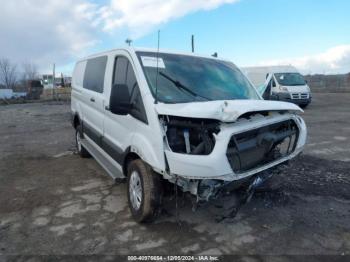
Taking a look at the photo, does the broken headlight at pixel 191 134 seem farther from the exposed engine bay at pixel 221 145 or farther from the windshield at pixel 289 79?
the windshield at pixel 289 79

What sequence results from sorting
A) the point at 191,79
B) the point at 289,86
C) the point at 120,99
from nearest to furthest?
the point at 120,99 < the point at 191,79 < the point at 289,86

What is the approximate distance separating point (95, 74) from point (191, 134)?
9.80 feet

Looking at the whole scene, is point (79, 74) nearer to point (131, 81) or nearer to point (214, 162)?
point (131, 81)

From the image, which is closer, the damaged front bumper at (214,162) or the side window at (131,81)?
the damaged front bumper at (214,162)

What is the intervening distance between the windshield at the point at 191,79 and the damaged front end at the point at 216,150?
0.57 meters

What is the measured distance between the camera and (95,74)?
588cm

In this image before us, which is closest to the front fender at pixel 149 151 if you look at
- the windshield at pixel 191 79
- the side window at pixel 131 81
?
the side window at pixel 131 81

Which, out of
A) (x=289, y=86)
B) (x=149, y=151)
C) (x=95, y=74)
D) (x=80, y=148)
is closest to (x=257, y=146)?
(x=149, y=151)

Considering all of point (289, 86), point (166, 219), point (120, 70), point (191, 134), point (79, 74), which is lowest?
point (166, 219)

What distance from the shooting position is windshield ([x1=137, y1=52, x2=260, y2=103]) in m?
4.06

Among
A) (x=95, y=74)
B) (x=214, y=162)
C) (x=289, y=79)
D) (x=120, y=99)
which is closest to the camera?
(x=214, y=162)

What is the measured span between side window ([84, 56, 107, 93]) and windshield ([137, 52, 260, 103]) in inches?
49.5

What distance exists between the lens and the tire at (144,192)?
371 cm

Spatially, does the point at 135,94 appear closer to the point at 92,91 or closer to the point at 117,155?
the point at 117,155
